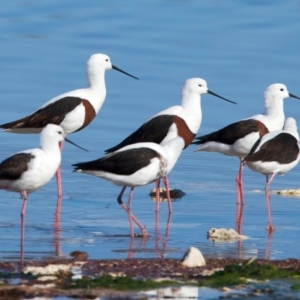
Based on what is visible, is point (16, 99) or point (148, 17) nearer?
point (16, 99)

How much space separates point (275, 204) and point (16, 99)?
741 centimetres

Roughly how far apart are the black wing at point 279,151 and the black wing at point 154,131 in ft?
4.06

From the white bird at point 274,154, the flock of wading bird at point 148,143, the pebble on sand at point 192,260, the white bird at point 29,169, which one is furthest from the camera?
the white bird at point 274,154

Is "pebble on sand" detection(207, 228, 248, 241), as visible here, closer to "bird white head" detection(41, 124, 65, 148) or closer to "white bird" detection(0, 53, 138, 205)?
"bird white head" detection(41, 124, 65, 148)

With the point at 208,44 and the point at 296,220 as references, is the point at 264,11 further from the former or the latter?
the point at 296,220

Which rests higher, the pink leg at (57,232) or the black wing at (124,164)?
the black wing at (124,164)

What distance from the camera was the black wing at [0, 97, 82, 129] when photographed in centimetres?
1523

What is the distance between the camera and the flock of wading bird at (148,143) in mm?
11555

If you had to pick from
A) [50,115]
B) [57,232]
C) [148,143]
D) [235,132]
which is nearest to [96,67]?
[50,115]

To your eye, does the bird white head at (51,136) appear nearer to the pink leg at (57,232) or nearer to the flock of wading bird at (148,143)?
the flock of wading bird at (148,143)

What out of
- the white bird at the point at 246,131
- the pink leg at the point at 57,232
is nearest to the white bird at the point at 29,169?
the pink leg at the point at 57,232

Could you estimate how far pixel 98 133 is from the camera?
59.4ft

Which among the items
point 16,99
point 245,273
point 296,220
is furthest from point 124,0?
point 245,273

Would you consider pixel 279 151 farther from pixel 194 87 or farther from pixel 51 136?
pixel 51 136
